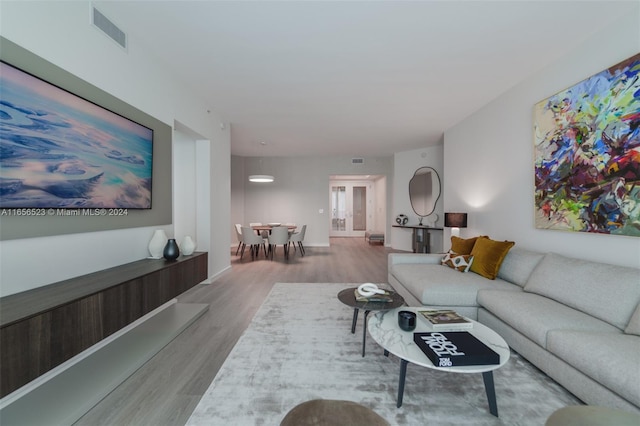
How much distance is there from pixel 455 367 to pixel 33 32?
11.0 feet

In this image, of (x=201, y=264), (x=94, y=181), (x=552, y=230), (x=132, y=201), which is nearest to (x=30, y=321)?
(x=94, y=181)

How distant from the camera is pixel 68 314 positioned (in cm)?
146

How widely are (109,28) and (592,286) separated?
4.57 meters

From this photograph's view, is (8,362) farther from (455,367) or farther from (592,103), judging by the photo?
(592,103)

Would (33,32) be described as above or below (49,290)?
above

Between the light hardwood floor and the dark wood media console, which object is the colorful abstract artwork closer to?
the light hardwood floor

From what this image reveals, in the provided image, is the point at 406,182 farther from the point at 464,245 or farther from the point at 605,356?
the point at 605,356

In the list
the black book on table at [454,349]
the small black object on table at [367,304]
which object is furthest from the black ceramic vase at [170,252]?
the black book on table at [454,349]

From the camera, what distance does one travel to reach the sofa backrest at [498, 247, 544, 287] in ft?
8.54

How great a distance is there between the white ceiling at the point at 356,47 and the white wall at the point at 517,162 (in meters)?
0.14

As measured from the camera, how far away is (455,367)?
4.52ft

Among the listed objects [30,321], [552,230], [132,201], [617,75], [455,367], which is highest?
[617,75]

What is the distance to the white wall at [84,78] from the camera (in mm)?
1581

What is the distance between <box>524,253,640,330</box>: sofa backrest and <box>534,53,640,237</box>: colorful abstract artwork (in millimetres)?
439
